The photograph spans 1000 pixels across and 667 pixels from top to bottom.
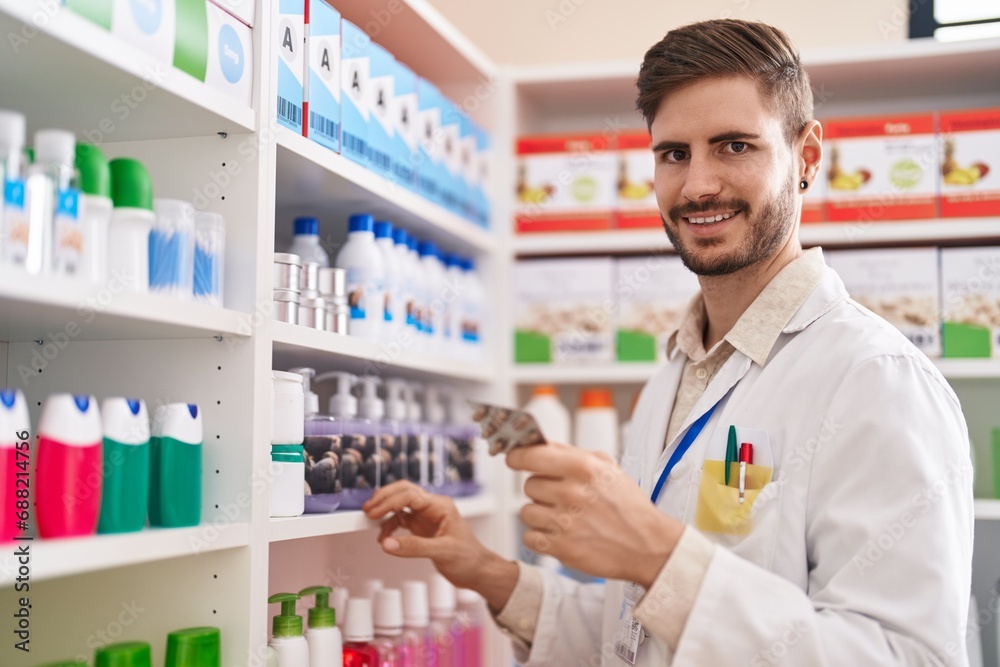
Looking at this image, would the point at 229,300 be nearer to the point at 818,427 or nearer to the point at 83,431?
the point at 83,431

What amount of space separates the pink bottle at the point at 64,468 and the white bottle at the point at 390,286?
34.9 inches

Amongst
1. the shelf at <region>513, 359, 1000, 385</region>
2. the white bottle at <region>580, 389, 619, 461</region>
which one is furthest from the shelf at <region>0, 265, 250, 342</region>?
the white bottle at <region>580, 389, 619, 461</region>

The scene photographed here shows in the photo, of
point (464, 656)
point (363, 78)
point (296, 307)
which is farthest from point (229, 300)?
point (464, 656)

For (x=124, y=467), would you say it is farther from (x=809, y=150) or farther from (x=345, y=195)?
(x=809, y=150)

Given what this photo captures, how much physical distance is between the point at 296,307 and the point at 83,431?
1.88 ft

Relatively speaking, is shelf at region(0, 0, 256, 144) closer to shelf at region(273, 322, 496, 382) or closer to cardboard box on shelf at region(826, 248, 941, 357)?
shelf at region(273, 322, 496, 382)

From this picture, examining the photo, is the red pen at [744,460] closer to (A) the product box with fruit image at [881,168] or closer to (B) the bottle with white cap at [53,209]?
(B) the bottle with white cap at [53,209]

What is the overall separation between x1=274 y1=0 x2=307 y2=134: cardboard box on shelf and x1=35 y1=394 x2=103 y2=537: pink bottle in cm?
65

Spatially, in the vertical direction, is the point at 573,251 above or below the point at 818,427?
above

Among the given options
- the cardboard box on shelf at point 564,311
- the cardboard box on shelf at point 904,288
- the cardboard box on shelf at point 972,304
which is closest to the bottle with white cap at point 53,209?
the cardboard box on shelf at point 564,311

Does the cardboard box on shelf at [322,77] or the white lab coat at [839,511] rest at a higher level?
the cardboard box on shelf at [322,77]

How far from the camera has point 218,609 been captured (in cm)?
146

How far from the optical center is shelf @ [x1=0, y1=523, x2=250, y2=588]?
1.08 m

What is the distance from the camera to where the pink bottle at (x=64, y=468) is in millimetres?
1154
